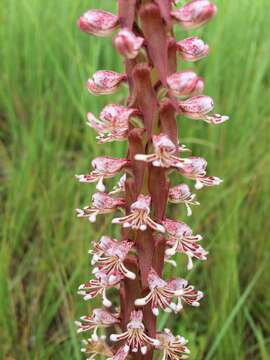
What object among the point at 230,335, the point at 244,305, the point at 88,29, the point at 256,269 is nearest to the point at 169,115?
the point at 88,29

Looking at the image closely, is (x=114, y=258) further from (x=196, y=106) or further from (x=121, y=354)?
(x=196, y=106)

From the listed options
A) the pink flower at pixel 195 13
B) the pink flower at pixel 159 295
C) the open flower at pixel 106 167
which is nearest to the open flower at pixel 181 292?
the pink flower at pixel 159 295

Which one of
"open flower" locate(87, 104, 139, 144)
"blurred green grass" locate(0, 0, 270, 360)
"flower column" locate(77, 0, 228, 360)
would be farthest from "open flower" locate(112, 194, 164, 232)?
"blurred green grass" locate(0, 0, 270, 360)

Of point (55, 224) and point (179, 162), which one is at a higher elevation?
point (179, 162)

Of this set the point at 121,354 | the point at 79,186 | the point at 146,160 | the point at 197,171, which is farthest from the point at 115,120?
the point at 79,186

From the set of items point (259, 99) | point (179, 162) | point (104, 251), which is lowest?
point (259, 99)

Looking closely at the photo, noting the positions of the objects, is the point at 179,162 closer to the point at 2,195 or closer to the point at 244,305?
the point at 244,305

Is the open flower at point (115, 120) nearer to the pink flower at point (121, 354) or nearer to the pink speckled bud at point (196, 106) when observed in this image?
the pink speckled bud at point (196, 106)
